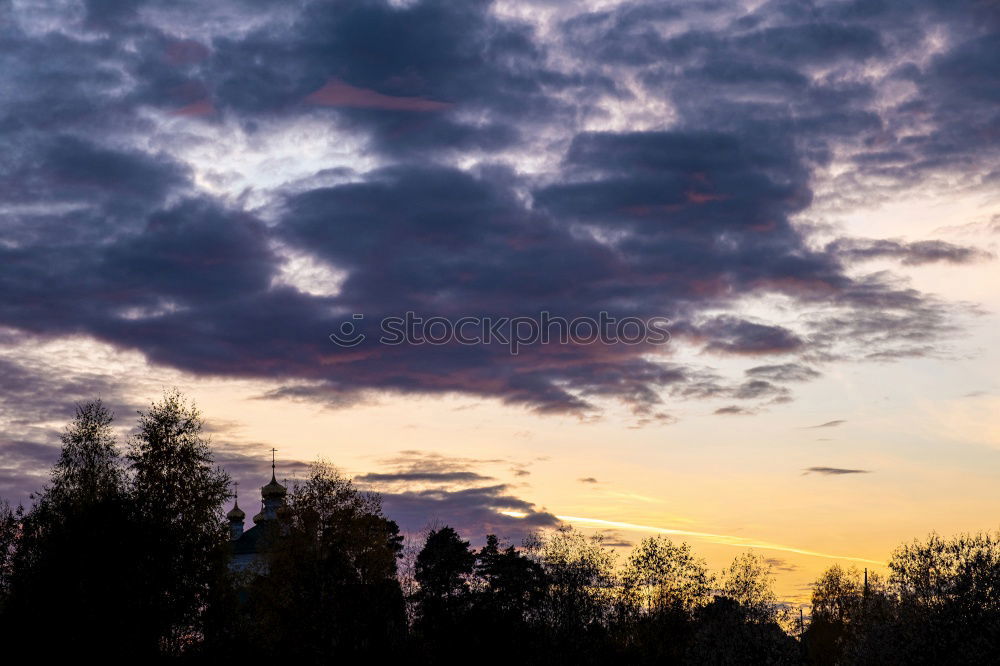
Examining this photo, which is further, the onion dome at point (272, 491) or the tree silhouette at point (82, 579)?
the onion dome at point (272, 491)

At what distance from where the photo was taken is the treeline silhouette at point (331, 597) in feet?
214

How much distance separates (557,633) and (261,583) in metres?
25.3

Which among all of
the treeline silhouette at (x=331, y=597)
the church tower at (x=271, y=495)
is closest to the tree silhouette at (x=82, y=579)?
the treeline silhouette at (x=331, y=597)

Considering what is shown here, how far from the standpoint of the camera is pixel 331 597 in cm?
8550

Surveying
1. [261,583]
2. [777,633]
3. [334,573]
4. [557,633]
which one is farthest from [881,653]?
[261,583]

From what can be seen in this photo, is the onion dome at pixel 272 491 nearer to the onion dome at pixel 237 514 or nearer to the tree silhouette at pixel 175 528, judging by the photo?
the onion dome at pixel 237 514

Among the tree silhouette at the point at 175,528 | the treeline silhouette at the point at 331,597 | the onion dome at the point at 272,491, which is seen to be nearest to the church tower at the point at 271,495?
the onion dome at the point at 272,491

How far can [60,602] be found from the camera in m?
66.9

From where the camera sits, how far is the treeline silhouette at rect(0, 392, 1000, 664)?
6531cm

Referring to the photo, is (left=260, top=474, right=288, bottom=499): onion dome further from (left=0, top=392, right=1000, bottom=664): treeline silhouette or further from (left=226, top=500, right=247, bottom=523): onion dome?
(left=0, top=392, right=1000, bottom=664): treeline silhouette

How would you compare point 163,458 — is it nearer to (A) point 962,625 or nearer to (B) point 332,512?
(B) point 332,512

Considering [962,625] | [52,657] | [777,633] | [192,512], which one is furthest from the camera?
[777,633]

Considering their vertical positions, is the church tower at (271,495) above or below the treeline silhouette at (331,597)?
above

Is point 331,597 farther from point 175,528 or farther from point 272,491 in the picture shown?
point 272,491
